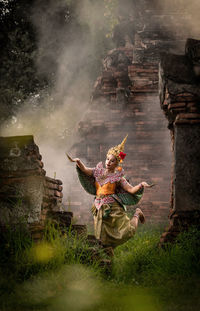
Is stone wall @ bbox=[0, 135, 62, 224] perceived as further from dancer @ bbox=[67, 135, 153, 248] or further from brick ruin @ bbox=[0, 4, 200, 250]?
dancer @ bbox=[67, 135, 153, 248]

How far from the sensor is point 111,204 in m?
4.39

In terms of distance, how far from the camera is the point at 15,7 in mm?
11656

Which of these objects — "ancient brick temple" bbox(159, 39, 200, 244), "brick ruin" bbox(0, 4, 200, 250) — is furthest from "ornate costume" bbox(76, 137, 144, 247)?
"ancient brick temple" bbox(159, 39, 200, 244)

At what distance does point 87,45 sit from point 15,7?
2864 millimetres

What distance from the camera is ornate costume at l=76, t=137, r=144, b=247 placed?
430 cm

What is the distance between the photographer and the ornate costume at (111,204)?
4.30m

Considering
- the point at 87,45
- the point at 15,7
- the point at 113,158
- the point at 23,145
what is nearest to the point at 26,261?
the point at 23,145

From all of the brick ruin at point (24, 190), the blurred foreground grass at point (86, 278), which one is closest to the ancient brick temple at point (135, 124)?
the blurred foreground grass at point (86, 278)

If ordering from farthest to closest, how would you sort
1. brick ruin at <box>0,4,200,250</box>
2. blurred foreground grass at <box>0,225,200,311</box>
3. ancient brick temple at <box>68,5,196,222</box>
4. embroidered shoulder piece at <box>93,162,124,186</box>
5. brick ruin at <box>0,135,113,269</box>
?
ancient brick temple at <box>68,5,196,222</box>
embroidered shoulder piece at <box>93,162,124,186</box>
brick ruin at <box>0,4,200,250</box>
brick ruin at <box>0,135,113,269</box>
blurred foreground grass at <box>0,225,200,311</box>

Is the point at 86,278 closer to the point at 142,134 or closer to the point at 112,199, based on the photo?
the point at 112,199

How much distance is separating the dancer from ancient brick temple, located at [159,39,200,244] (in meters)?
0.47

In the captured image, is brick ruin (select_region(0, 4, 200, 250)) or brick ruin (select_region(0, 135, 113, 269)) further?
brick ruin (select_region(0, 4, 200, 250))

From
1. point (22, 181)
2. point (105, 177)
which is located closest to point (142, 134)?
point (105, 177)

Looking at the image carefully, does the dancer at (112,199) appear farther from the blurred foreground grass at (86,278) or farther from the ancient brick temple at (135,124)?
the ancient brick temple at (135,124)
